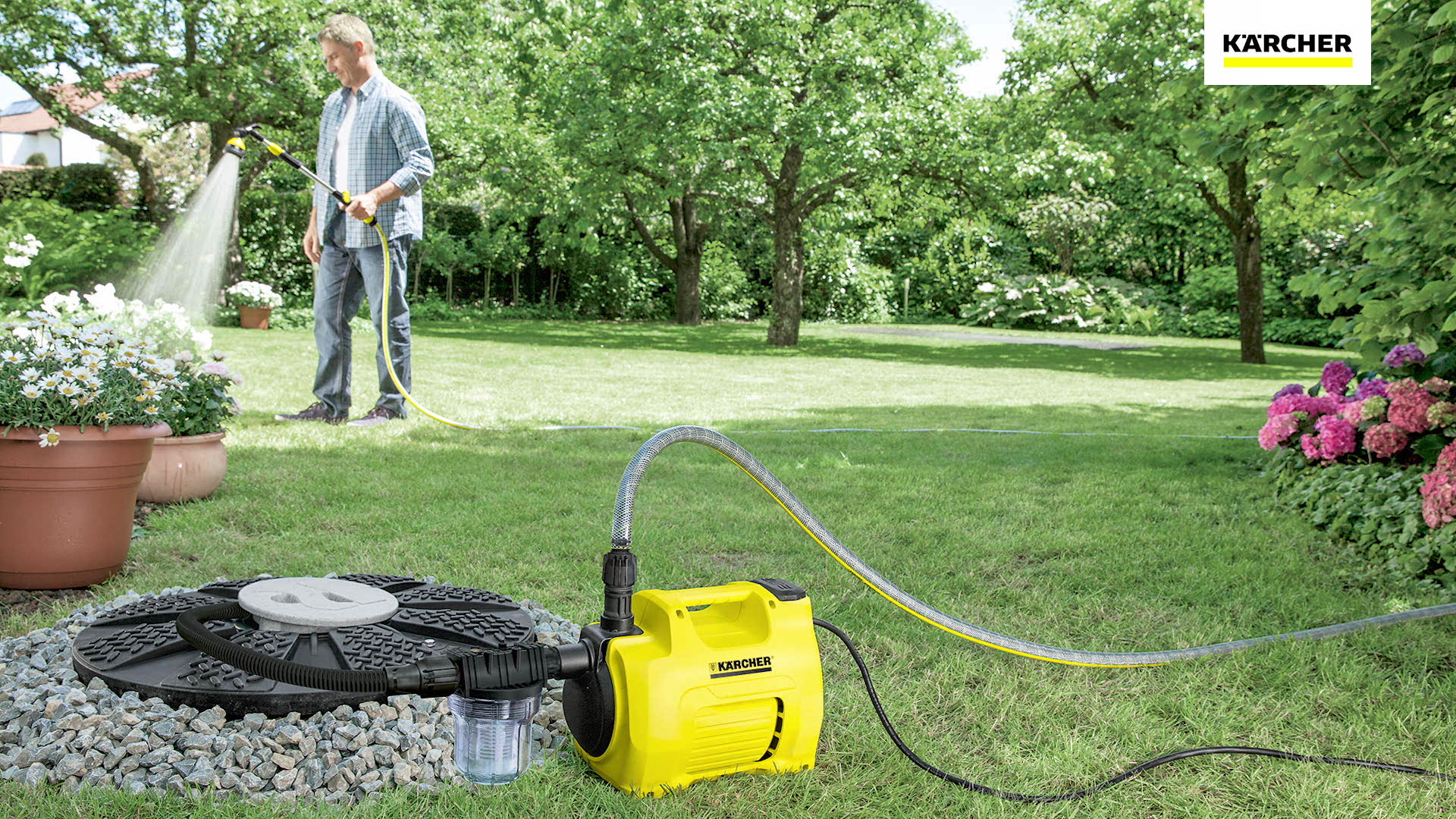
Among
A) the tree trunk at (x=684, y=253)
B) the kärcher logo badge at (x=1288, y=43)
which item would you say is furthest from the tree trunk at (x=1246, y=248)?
the tree trunk at (x=684, y=253)

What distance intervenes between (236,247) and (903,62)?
10.6 meters

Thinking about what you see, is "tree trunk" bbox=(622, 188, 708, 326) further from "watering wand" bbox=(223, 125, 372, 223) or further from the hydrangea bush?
the hydrangea bush

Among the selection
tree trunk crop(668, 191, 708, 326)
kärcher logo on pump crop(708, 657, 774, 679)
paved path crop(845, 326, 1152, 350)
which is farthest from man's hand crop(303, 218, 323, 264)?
paved path crop(845, 326, 1152, 350)

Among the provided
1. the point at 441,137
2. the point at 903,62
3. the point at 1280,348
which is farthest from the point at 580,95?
the point at 1280,348

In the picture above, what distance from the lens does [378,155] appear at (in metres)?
5.60

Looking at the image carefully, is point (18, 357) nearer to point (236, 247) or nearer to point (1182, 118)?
point (1182, 118)

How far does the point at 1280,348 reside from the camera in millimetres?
17953

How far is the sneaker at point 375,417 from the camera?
18.6 ft

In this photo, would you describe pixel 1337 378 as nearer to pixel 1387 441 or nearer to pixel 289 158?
pixel 1387 441

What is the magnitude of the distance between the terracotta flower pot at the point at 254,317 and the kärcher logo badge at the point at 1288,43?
39.6ft

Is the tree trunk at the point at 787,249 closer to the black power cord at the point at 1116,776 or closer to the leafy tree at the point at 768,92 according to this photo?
the leafy tree at the point at 768,92

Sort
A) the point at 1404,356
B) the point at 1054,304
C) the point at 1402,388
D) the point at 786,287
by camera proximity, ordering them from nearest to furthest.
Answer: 1. the point at 1402,388
2. the point at 1404,356
3. the point at 786,287
4. the point at 1054,304

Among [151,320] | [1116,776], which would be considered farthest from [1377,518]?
[151,320]

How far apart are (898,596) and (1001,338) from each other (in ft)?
53.6
